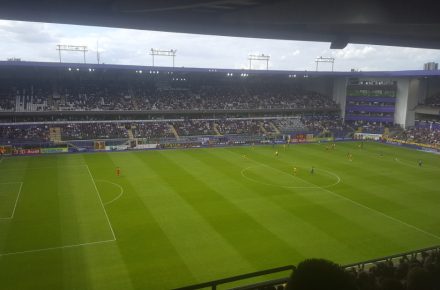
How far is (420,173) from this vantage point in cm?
4034

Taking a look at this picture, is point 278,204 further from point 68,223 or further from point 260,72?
point 260,72

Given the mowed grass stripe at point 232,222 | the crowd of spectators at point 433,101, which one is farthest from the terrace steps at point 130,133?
the crowd of spectators at point 433,101

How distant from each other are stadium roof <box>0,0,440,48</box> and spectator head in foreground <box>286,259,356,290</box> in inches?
190

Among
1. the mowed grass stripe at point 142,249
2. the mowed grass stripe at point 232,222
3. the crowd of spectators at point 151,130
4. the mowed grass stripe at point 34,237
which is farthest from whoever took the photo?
the crowd of spectators at point 151,130

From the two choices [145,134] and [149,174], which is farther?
[145,134]

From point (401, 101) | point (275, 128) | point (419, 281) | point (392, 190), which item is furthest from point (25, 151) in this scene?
point (401, 101)

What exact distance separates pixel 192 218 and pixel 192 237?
3141mm

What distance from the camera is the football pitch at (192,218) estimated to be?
18.2 m

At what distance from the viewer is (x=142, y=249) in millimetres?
20016

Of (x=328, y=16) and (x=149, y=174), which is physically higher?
(x=328, y=16)

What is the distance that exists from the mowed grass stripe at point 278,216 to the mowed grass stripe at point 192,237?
312 centimetres

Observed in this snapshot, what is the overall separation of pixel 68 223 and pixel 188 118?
149ft

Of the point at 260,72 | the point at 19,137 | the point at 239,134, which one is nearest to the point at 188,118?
the point at 239,134

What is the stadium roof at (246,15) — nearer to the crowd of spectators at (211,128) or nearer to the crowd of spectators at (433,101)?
the crowd of spectators at (211,128)
